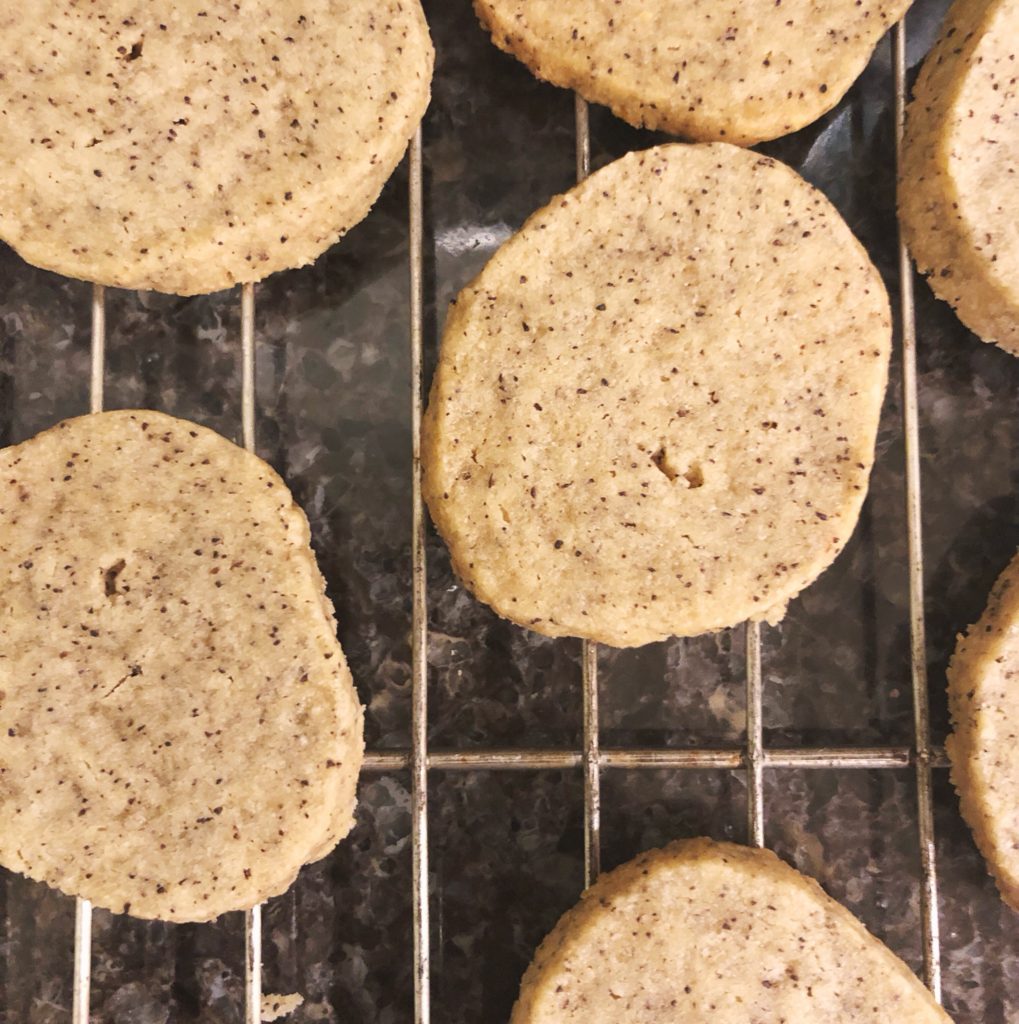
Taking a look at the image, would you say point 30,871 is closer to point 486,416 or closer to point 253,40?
point 486,416

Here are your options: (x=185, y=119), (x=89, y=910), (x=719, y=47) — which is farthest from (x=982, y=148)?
(x=89, y=910)

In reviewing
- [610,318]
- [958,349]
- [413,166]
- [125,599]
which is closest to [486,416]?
[610,318]

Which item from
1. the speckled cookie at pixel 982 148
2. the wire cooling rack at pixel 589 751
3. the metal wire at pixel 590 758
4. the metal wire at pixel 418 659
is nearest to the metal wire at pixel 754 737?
the wire cooling rack at pixel 589 751

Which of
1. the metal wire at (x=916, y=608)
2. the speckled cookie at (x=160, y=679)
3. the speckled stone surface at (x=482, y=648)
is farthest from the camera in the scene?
the speckled stone surface at (x=482, y=648)

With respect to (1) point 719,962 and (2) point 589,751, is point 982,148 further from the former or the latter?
(1) point 719,962

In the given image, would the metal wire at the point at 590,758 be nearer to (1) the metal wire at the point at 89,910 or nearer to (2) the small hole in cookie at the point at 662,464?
(2) the small hole in cookie at the point at 662,464

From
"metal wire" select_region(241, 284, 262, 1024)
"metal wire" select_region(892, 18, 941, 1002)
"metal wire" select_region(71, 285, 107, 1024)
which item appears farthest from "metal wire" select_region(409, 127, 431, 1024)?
"metal wire" select_region(892, 18, 941, 1002)
